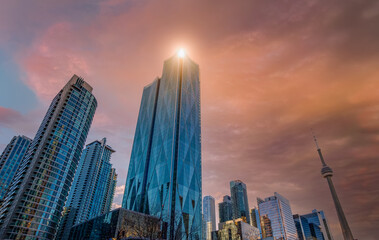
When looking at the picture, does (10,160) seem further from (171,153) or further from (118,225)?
(118,225)

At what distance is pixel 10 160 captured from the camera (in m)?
175

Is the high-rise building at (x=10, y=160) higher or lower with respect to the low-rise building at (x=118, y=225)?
higher

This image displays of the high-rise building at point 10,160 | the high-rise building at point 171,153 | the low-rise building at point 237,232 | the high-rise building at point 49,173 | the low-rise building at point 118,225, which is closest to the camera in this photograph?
the low-rise building at point 118,225

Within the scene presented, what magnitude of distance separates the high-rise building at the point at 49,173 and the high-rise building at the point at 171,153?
35129 millimetres

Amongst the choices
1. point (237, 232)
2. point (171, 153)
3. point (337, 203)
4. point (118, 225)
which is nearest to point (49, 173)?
point (118, 225)

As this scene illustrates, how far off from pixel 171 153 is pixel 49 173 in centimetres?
6770

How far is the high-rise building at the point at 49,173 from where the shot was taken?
332 ft

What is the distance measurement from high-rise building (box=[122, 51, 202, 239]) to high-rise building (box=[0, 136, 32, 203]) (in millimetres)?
111096

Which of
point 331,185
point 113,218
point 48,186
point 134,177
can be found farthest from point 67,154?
point 331,185

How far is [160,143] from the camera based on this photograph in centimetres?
11425

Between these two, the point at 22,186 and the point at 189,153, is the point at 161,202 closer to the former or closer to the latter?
the point at 189,153

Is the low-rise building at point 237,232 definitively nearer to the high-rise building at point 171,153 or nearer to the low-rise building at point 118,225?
the high-rise building at point 171,153

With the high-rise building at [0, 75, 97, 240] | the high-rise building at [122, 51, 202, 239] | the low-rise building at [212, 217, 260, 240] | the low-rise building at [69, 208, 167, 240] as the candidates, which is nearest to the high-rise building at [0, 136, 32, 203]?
the high-rise building at [0, 75, 97, 240]

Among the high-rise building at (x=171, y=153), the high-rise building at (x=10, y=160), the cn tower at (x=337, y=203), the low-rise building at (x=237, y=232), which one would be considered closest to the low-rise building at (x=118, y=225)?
the high-rise building at (x=171, y=153)
